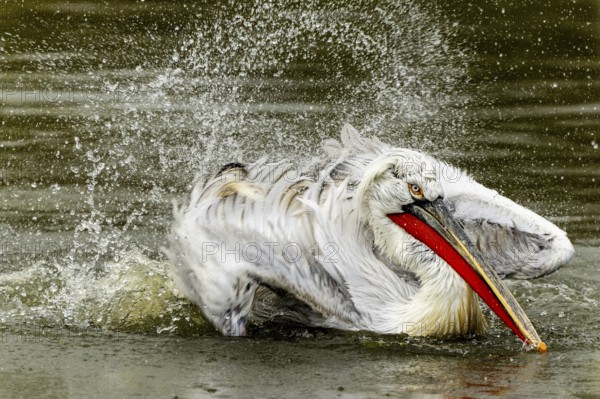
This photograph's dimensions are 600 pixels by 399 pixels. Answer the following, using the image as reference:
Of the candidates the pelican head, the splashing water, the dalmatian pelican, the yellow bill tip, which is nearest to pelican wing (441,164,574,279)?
the dalmatian pelican

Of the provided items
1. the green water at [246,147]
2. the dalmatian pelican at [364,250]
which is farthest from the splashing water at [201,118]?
the dalmatian pelican at [364,250]

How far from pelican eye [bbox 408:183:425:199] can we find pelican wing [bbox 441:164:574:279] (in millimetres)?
341

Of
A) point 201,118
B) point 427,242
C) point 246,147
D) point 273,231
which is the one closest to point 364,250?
point 427,242

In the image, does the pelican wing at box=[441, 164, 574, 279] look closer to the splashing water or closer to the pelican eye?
the pelican eye

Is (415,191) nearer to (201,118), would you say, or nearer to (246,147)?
(246,147)

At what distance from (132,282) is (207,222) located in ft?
2.39

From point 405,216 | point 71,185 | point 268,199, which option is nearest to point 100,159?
point 71,185

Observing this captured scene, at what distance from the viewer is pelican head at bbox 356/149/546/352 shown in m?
5.29

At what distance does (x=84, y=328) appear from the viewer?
5.29 m

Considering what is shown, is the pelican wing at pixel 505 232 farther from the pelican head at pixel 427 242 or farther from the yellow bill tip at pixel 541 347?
the yellow bill tip at pixel 541 347

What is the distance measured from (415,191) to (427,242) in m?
0.27

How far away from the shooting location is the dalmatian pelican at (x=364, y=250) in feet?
17.3

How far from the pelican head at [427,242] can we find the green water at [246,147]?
0.59ft

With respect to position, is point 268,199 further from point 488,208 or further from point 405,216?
point 488,208
